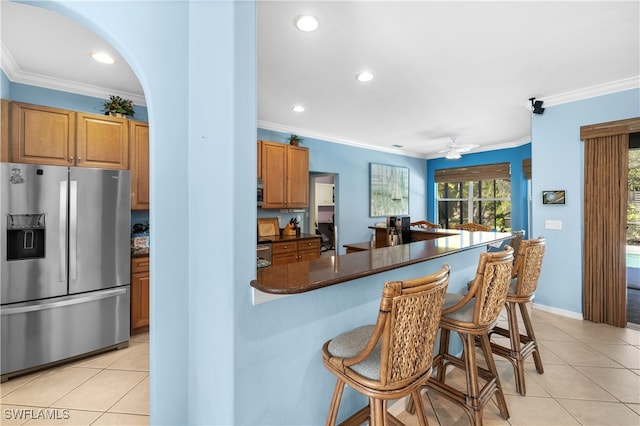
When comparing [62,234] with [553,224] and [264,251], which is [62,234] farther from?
[553,224]

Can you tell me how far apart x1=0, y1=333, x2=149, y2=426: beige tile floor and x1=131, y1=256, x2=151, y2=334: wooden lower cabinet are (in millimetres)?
433

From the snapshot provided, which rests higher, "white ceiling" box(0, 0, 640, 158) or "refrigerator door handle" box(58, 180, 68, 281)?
"white ceiling" box(0, 0, 640, 158)

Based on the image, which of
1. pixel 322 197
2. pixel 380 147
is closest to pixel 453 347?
pixel 322 197

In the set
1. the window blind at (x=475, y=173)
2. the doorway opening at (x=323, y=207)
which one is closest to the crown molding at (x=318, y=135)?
the doorway opening at (x=323, y=207)

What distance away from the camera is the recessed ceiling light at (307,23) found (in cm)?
203

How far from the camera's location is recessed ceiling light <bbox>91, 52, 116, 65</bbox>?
2.53m

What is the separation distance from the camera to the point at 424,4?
1913 millimetres

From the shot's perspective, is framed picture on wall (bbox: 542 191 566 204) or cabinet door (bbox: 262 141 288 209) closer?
framed picture on wall (bbox: 542 191 566 204)

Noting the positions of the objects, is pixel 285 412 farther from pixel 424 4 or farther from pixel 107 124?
pixel 107 124

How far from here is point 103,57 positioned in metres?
2.58

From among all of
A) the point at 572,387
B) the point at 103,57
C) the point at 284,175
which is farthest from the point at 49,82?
the point at 572,387

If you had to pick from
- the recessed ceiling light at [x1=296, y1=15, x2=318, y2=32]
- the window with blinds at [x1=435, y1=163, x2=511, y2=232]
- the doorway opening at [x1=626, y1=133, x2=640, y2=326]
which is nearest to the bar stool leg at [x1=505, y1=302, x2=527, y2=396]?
the doorway opening at [x1=626, y1=133, x2=640, y2=326]

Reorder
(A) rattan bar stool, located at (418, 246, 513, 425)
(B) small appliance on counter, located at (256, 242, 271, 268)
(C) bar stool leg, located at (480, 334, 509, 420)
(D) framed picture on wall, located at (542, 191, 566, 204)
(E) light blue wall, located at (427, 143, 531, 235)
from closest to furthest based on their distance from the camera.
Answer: (A) rattan bar stool, located at (418, 246, 513, 425) < (C) bar stool leg, located at (480, 334, 509, 420) < (D) framed picture on wall, located at (542, 191, 566, 204) < (B) small appliance on counter, located at (256, 242, 271, 268) < (E) light blue wall, located at (427, 143, 531, 235)

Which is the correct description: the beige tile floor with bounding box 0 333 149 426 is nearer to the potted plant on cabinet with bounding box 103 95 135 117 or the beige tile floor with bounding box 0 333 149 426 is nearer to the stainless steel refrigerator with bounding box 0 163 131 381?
the stainless steel refrigerator with bounding box 0 163 131 381
